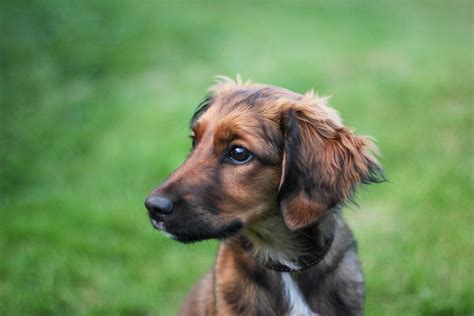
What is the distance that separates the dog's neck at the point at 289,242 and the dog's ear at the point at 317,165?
252mm

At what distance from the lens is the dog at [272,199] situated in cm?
380

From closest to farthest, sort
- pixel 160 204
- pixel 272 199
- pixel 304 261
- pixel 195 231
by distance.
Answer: pixel 160 204
pixel 195 231
pixel 272 199
pixel 304 261

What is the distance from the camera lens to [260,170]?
388cm

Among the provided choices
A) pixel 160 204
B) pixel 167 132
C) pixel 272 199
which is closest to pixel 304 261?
pixel 272 199

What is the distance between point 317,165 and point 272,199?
0.35 metres

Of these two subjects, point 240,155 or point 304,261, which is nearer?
point 240,155

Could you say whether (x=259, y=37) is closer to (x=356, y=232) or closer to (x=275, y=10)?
(x=275, y=10)

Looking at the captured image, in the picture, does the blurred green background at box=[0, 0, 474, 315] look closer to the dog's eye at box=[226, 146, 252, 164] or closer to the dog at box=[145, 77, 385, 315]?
the dog at box=[145, 77, 385, 315]

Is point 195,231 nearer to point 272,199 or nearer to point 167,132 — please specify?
point 272,199

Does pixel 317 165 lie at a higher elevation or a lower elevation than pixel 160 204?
higher

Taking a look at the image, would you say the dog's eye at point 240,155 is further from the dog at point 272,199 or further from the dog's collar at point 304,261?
the dog's collar at point 304,261

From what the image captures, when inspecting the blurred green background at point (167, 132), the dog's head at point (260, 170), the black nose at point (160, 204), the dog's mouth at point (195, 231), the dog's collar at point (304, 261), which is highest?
the dog's head at point (260, 170)

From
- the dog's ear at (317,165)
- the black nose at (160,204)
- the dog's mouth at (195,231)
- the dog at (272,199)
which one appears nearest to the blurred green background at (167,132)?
the dog at (272,199)

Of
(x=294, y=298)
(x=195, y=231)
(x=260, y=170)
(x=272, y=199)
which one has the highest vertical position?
(x=260, y=170)
